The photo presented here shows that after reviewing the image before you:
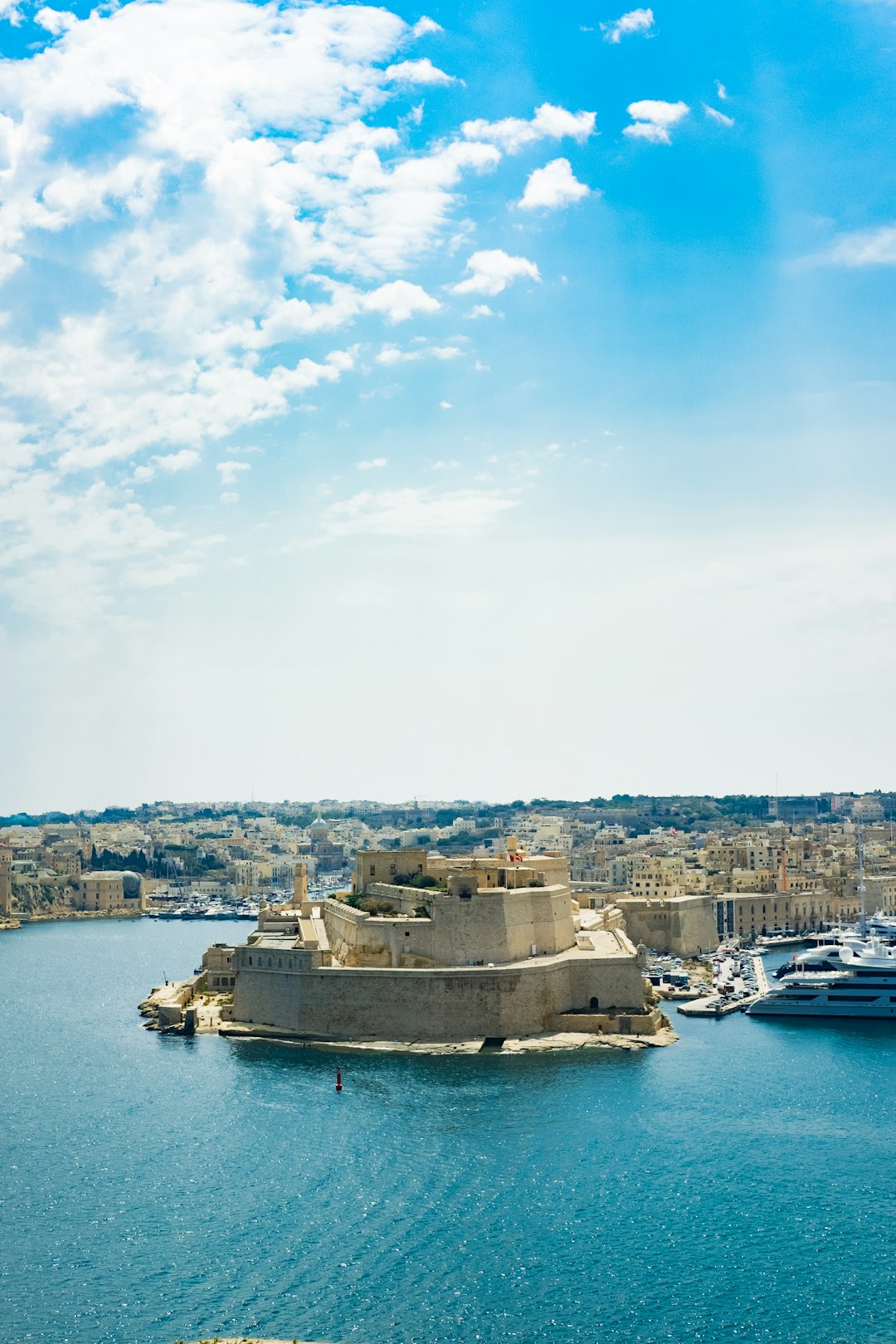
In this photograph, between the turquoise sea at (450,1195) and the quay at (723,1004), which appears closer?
the turquoise sea at (450,1195)

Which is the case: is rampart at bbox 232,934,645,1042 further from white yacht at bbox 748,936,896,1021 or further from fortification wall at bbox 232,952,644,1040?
white yacht at bbox 748,936,896,1021

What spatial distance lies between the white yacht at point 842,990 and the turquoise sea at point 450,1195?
3.40m

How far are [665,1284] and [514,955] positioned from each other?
58.7ft

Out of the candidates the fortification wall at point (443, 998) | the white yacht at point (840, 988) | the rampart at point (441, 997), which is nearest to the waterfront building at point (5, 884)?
→ the rampart at point (441, 997)

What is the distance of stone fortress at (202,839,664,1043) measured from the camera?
35875mm

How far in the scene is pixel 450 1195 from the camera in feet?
77.5

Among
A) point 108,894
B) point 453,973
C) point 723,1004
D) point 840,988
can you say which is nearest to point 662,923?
point 723,1004

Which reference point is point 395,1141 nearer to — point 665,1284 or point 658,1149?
point 658,1149

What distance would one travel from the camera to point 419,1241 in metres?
21.5

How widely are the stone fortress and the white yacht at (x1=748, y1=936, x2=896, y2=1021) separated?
14.7ft

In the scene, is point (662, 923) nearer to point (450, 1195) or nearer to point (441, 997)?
point (441, 997)

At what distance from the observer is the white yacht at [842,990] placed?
133ft

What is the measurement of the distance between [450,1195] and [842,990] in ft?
67.9

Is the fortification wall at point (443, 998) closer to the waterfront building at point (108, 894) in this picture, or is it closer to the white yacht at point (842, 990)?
the white yacht at point (842, 990)
